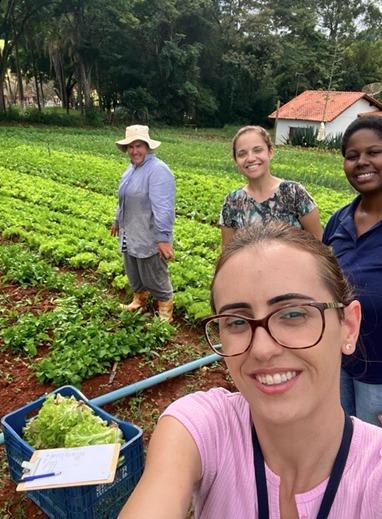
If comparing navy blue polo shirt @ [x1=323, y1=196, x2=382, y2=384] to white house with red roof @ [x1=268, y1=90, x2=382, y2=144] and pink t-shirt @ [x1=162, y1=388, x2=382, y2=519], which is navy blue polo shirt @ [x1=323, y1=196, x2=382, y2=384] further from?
white house with red roof @ [x1=268, y1=90, x2=382, y2=144]

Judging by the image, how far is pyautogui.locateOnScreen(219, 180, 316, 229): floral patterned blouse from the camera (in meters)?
3.74

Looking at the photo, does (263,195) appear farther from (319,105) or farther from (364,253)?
(319,105)

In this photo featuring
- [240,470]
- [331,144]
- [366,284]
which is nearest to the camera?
[240,470]

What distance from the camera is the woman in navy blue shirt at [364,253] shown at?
2.46 meters

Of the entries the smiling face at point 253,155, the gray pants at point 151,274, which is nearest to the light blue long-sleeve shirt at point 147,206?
the gray pants at point 151,274

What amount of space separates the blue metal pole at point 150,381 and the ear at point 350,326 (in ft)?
7.58

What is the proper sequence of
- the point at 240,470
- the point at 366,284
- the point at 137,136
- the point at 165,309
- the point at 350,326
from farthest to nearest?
the point at 165,309, the point at 137,136, the point at 366,284, the point at 350,326, the point at 240,470

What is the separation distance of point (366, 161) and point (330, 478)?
6.20ft

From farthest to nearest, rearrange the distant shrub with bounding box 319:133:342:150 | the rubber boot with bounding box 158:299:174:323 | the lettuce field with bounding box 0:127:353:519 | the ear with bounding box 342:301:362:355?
1. the distant shrub with bounding box 319:133:342:150
2. the rubber boot with bounding box 158:299:174:323
3. the lettuce field with bounding box 0:127:353:519
4. the ear with bounding box 342:301:362:355

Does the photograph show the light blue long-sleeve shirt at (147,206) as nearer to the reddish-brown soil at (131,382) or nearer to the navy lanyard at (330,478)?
the reddish-brown soil at (131,382)

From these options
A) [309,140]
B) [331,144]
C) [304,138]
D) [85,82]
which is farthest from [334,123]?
[85,82]

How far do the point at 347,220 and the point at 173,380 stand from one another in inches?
103

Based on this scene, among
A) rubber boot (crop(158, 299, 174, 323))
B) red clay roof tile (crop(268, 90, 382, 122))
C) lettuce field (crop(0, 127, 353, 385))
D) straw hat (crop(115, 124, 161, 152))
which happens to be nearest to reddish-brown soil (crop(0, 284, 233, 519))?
lettuce field (crop(0, 127, 353, 385))

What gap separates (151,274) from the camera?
5645mm
